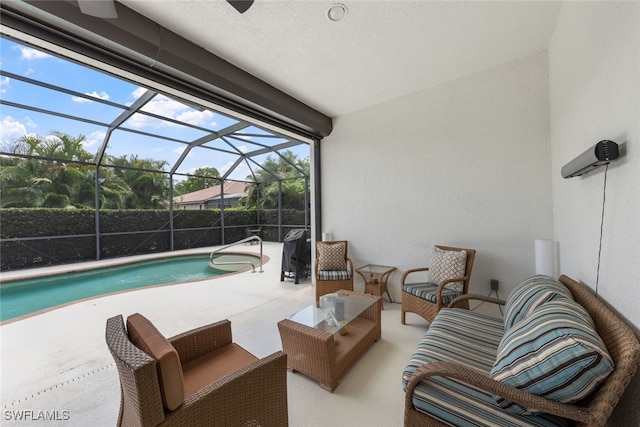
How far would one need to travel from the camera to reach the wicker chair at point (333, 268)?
11.7 feet

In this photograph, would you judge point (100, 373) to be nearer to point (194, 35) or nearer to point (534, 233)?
point (194, 35)

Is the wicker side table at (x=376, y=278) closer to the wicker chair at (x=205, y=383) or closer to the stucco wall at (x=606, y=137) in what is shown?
the stucco wall at (x=606, y=137)

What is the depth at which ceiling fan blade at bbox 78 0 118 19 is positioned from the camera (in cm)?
157

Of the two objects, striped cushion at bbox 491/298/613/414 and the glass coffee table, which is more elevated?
striped cushion at bbox 491/298/613/414

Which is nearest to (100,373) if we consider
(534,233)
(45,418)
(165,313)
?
(45,418)

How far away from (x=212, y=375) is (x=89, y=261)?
8266 mm

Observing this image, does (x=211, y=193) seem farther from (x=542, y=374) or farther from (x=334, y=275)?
(x=542, y=374)

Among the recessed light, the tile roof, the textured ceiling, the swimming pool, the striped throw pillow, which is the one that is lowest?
the swimming pool

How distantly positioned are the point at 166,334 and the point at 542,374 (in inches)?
129

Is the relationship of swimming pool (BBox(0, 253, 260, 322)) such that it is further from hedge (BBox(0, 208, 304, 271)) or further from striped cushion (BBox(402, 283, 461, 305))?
striped cushion (BBox(402, 283, 461, 305))

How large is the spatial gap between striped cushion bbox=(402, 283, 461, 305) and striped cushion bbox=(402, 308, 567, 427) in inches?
21.5

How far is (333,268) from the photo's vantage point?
12.5 ft

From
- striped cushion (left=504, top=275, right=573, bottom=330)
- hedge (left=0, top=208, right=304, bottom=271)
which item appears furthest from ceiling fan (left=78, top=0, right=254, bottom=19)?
hedge (left=0, top=208, right=304, bottom=271)

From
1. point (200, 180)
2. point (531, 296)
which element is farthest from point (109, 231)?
point (531, 296)
